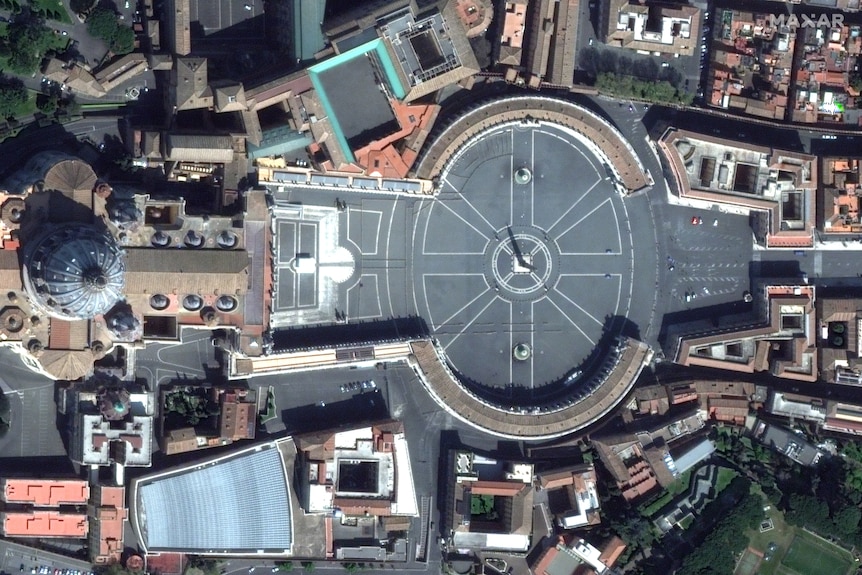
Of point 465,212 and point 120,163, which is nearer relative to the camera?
point 120,163

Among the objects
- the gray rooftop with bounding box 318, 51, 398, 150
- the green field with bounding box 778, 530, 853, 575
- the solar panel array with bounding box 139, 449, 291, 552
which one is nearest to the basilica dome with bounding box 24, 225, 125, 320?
the solar panel array with bounding box 139, 449, 291, 552

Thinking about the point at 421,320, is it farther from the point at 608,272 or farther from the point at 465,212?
the point at 608,272

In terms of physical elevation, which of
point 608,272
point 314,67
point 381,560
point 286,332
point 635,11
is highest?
point 635,11

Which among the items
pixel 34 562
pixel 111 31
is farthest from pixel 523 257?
pixel 34 562

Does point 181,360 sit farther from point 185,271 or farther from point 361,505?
point 361,505

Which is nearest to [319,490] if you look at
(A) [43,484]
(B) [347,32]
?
(A) [43,484]
